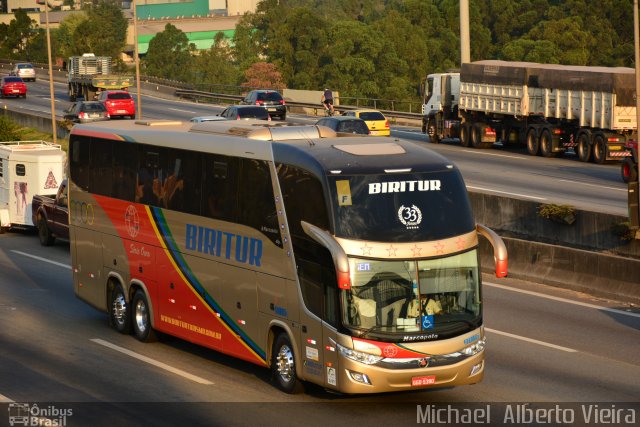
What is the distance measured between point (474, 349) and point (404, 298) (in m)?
1.21

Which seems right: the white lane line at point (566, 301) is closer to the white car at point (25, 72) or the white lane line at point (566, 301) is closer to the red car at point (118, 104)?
the red car at point (118, 104)

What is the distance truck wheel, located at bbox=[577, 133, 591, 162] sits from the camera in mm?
44572

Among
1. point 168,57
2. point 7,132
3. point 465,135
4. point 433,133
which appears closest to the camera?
point 465,135

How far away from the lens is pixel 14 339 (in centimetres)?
2062

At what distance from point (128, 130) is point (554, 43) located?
104719 mm

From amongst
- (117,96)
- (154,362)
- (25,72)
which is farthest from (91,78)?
(154,362)

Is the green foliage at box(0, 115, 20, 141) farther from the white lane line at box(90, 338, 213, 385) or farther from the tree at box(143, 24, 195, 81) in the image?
the tree at box(143, 24, 195, 81)

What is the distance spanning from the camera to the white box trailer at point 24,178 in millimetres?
35344

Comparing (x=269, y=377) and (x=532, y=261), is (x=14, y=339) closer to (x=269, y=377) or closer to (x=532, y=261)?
(x=269, y=377)

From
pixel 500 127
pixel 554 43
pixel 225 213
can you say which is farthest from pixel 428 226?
pixel 554 43

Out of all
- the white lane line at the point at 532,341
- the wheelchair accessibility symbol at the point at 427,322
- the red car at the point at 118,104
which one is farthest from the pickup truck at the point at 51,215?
the red car at the point at 118,104

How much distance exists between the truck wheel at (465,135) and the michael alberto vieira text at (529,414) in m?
38.2

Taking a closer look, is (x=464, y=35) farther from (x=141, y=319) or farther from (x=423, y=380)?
(x=423, y=380)

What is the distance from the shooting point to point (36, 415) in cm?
1520
